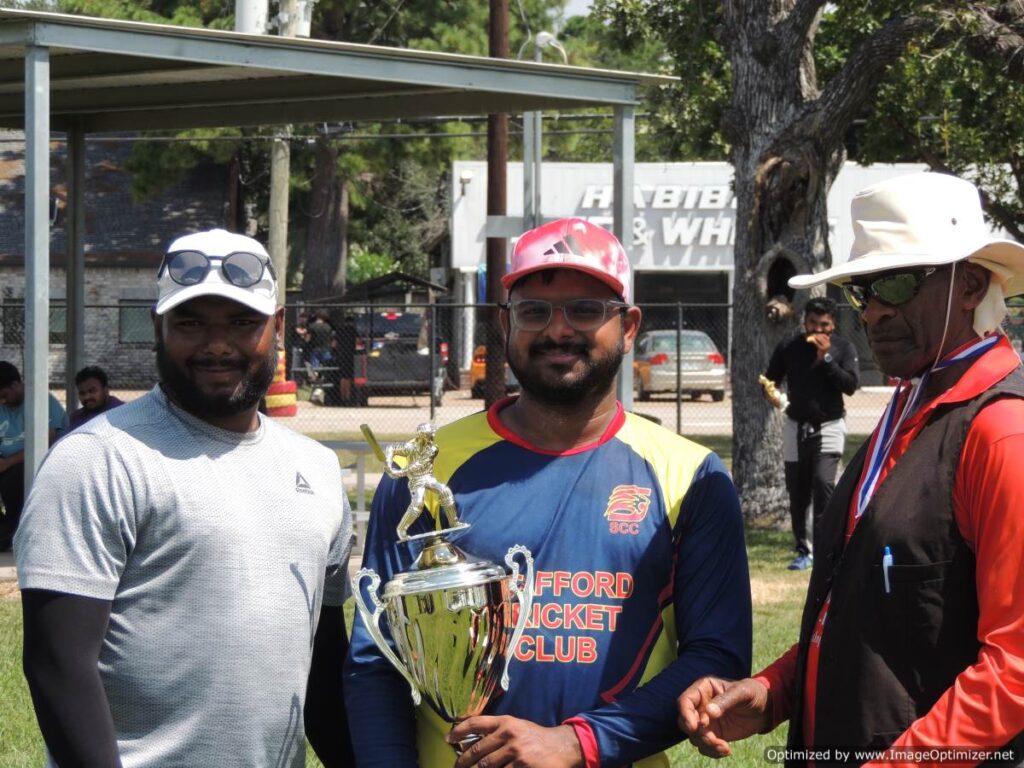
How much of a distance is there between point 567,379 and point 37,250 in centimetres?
666

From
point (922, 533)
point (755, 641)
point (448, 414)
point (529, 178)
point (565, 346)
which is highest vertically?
point (529, 178)

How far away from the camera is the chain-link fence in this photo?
26.4m

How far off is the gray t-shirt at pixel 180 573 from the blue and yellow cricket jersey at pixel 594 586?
0.59 feet

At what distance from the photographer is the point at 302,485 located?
118 inches

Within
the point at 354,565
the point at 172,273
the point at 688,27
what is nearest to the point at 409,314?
the point at 688,27

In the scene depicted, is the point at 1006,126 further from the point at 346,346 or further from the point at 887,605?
the point at 887,605

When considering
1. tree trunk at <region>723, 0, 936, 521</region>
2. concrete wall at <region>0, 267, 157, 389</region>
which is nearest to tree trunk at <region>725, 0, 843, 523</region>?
tree trunk at <region>723, 0, 936, 521</region>

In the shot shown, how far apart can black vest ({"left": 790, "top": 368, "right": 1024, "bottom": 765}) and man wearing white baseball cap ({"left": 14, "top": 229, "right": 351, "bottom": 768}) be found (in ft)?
3.56

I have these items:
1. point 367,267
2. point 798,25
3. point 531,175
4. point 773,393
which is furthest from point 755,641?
point 367,267

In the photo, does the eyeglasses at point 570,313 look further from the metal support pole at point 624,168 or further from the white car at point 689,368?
the white car at point 689,368

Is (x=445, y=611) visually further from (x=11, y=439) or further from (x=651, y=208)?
(x=651, y=208)

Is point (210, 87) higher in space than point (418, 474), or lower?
higher

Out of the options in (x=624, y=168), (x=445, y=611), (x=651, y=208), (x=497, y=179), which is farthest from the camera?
(x=651, y=208)

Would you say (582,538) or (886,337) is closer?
(886,337)
